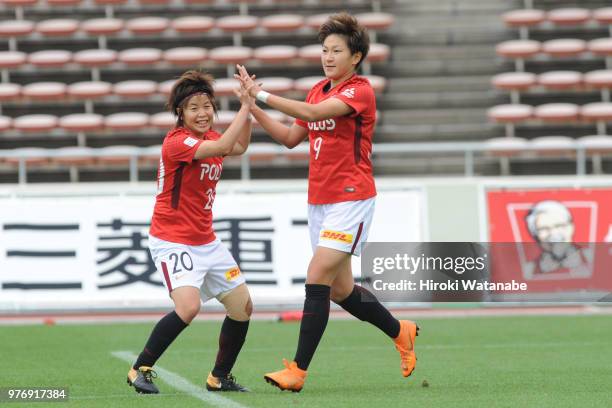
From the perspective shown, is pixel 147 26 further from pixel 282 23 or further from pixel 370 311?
pixel 370 311

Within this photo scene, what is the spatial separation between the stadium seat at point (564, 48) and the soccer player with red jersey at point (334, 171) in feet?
41.6

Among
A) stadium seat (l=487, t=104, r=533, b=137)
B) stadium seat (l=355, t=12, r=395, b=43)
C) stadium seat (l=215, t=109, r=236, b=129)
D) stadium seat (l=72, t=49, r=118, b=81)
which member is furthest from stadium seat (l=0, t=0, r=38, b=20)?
stadium seat (l=487, t=104, r=533, b=137)

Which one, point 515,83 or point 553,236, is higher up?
point 515,83

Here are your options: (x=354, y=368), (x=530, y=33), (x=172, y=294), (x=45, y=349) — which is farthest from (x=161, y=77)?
(x=172, y=294)

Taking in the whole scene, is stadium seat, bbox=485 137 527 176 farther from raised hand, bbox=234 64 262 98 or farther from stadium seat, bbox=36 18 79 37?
raised hand, bbox=234 64 262 98

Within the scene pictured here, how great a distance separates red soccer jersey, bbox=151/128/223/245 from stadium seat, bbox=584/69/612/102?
12.6 m

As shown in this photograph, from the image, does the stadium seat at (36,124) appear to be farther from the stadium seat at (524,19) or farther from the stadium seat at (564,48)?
the stadium seat at (564,48)

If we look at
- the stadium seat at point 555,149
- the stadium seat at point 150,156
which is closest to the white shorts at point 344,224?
the stadium seat at point 150,156

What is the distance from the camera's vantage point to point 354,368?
8109 mm

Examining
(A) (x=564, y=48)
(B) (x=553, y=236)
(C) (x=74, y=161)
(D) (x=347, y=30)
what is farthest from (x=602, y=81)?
(D) (x=347, y=30)

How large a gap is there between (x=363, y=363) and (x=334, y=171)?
2.40 m

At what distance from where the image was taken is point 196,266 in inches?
257

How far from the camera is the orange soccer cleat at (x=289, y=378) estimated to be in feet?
20.6

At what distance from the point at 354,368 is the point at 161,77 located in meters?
11.9
